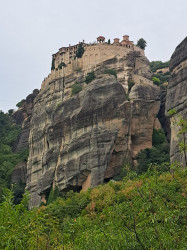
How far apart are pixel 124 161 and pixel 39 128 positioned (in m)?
13.8

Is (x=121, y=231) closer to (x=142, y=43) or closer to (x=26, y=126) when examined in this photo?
(x=26, y=126)

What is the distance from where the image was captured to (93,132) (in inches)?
1821

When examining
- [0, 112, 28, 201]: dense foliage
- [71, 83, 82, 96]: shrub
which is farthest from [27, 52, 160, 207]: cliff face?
[0, 112, 28, 201]: dense foliage

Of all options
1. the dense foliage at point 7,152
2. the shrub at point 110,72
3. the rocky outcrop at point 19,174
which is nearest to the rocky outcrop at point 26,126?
the dense foliage at point 7,152

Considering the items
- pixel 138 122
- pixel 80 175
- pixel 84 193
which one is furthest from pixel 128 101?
pixel 84 193

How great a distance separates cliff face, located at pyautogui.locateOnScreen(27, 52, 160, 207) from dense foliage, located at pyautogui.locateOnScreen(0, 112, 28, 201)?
6.29 meters

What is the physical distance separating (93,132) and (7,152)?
26003 mm

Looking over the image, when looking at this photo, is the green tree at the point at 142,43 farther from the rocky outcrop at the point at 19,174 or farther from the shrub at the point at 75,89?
the rocky outcrop at the point at 19,174

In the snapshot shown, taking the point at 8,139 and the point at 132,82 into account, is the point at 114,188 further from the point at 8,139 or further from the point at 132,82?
the point at 8,139

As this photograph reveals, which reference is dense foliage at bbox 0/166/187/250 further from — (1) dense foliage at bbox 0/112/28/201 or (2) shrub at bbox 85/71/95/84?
(2) shrub at bbox 85/71/95/84

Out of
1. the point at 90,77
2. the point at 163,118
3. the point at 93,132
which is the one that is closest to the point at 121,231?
the point at 93,132

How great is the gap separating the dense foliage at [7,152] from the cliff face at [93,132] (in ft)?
20.6

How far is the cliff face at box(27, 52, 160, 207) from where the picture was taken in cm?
4538

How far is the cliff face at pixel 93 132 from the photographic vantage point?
1786 inches
